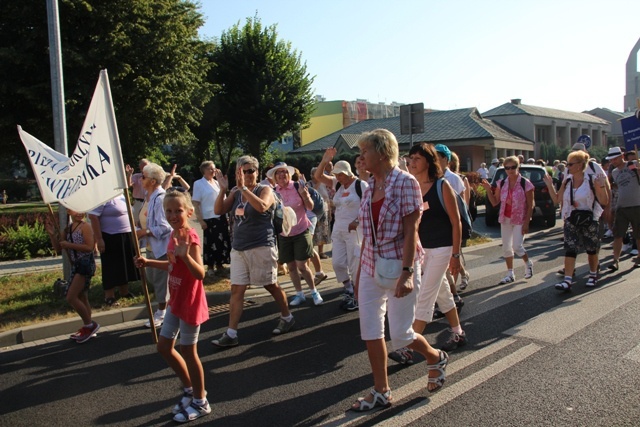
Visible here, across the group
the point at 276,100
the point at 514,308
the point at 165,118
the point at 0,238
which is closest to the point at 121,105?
the point at 165,118

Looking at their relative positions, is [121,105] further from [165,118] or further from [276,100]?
[276,100]

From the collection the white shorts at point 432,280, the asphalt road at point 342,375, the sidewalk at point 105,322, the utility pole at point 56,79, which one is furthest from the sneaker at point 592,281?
the utility pole at point 56,79

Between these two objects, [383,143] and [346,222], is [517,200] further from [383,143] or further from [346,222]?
[383,143]

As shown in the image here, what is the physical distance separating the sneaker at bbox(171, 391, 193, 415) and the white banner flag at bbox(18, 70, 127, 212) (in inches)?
65.6

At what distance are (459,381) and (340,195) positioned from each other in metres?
2.79

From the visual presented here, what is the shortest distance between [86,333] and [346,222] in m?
3.11

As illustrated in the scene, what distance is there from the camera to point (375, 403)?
3699 mm

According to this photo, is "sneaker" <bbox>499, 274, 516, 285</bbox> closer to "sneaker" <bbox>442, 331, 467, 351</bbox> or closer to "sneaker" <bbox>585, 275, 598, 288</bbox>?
"sneaker" <bbox>585, 275, 598, 288</bbox>

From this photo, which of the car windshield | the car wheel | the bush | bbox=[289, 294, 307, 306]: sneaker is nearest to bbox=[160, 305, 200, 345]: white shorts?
bbox=[289, 294, 307, 306]: sneaker

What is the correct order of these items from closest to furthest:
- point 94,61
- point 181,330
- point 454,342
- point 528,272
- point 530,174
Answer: point 181,330 → point 454,342 → point 528,272 → point 530,174 → point 94,61

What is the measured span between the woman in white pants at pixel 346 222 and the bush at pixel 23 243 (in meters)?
7.21

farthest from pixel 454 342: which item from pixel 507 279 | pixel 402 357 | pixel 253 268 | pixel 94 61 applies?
pixel 94 61

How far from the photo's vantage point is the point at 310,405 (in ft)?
12.7

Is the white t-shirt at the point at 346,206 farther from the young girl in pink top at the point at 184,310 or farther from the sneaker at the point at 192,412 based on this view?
the sneaker at the point at 192,412
